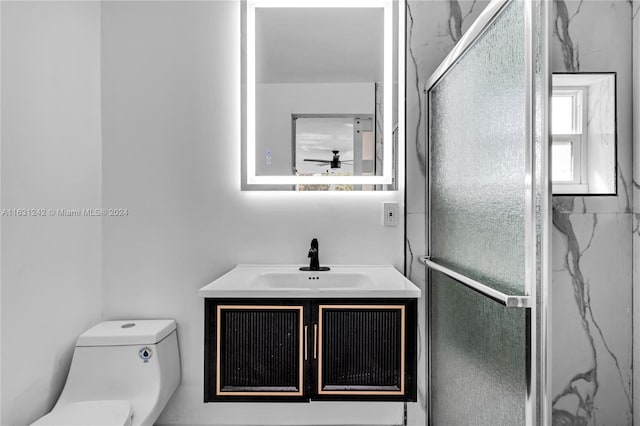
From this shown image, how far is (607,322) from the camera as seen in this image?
5.56ft

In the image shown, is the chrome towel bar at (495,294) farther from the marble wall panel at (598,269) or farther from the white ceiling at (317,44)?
the white ceiling at (317,44)

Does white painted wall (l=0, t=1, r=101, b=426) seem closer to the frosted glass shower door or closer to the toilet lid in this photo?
the toilet lid

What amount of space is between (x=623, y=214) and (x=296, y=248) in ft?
4.88

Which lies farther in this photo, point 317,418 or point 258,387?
point 317,418

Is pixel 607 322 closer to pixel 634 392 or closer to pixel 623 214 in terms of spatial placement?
pixel 634 392

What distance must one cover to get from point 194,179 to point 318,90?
73 centimetres

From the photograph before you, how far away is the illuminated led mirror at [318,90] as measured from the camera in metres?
1.79

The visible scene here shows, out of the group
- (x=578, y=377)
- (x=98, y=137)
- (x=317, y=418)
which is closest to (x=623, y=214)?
(x=578, y=377)

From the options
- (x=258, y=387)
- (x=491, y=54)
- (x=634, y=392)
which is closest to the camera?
(x=491, y=54)

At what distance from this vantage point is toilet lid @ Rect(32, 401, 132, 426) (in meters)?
1.27

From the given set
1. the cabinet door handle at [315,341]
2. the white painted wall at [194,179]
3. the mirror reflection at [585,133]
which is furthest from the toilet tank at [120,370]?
the mirror reflection at [585,133]

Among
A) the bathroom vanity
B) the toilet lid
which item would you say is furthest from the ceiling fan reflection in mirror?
the toilet lid

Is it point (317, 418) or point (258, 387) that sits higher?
point (258, 387)

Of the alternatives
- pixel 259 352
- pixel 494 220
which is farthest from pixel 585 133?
pixel 259 352
